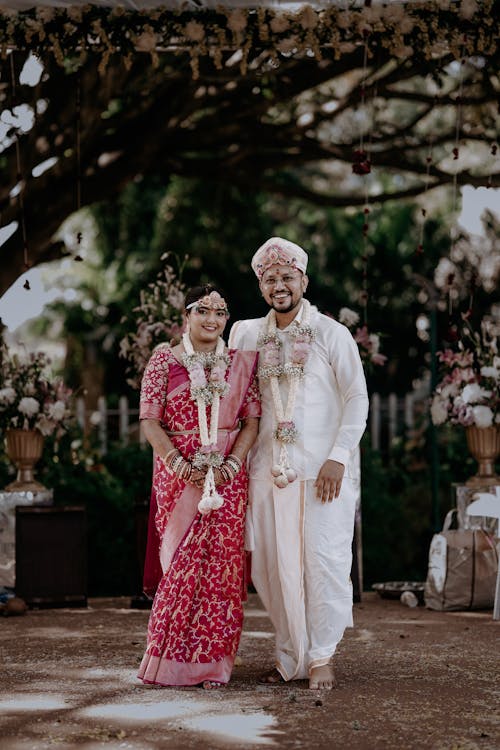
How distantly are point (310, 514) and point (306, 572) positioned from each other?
246 mm

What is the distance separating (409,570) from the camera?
10.1 meters

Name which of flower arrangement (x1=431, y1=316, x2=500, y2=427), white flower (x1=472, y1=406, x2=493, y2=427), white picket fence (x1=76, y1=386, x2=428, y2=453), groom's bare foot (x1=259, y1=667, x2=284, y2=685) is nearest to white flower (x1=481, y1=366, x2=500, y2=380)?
flower arrangement (x1=431, y1=316, x2=500, y2=427)

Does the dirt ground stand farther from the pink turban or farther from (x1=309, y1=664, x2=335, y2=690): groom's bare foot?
the pink turban

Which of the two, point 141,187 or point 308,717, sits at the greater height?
point 141,187

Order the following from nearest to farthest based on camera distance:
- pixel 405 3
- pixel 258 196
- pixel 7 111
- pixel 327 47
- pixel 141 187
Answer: pixel 405 3 < pixel 327 47 < pixel 7 111 < pixel 141 187 < pixel 258 196

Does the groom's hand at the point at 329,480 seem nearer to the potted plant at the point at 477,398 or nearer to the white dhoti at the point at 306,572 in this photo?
the white dhoti at the point at 306,572

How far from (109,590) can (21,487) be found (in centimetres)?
155

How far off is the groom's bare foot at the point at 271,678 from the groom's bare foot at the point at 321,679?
22 cm

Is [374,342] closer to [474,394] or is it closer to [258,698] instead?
[474,394]

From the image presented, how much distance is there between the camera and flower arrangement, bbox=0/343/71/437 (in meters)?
7.98

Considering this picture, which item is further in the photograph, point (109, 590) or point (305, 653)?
point (109, 590)

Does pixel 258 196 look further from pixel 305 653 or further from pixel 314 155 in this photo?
pixel 305 653

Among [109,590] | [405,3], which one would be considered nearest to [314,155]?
[405,3]

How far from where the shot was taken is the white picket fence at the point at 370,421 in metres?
10.8
